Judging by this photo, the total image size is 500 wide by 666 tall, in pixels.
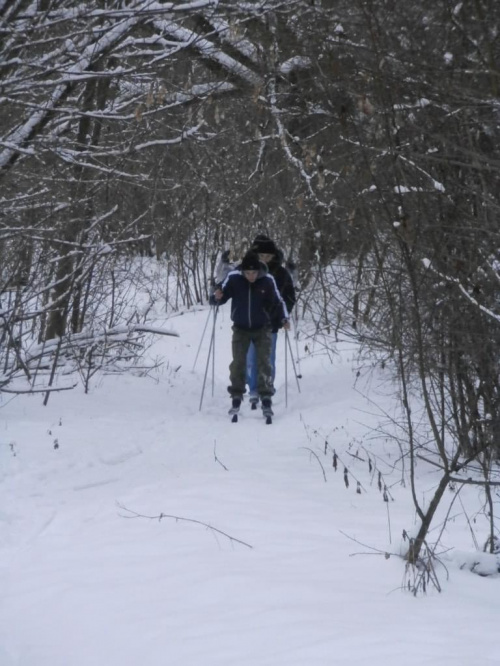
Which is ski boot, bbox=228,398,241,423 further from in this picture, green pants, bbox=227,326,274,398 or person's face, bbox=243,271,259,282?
person's face, bbox=243,271,259,282

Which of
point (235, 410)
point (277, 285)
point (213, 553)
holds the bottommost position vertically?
point (213, 553)

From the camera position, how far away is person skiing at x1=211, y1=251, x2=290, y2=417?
34.0ft

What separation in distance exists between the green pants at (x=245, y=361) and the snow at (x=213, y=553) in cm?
83

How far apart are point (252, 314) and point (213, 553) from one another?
220 inches

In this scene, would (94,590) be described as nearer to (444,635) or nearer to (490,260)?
(444,635)

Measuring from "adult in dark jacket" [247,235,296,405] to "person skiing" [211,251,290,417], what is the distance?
0.15m

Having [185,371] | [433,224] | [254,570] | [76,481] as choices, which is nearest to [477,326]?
[433,224]

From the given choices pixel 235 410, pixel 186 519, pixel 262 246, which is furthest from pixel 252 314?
pixel 186 519

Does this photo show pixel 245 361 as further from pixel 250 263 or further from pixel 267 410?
pixel 250 263

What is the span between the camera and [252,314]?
10430mm

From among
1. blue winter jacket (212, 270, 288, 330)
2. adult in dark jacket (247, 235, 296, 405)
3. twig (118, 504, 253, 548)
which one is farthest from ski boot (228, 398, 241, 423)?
twig (118, 504, 253, 548)

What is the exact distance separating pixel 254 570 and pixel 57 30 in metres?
5.16

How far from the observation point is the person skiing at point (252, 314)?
1037 cm

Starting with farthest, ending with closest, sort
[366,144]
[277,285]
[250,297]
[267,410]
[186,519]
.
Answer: [277,285]
[250,297]
[267,410]
[186,519]
[366,144]
